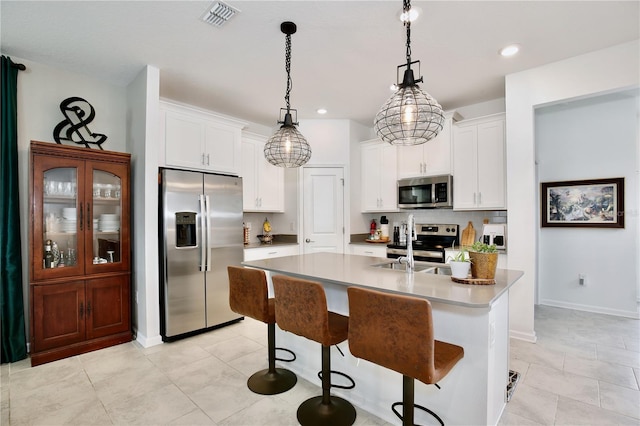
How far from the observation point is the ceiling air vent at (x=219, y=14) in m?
2.23

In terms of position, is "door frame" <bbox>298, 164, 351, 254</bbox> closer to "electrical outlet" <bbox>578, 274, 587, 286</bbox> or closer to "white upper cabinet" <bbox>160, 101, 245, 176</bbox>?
"white upper cabinet" <bbox>160, 101, 245, 176</bbox>

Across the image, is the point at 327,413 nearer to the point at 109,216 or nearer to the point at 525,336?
the point at 525,336

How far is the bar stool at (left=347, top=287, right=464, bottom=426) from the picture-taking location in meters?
1.36

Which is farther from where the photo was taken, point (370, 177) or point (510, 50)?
point (370, 177)

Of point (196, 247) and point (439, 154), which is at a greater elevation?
point (439, 154)

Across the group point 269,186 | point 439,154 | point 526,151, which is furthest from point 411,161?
point 269,186

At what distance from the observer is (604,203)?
4012 mm

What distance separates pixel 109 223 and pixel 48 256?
55 centimetres

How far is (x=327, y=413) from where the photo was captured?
6.56 ft

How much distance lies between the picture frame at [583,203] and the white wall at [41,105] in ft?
18.7

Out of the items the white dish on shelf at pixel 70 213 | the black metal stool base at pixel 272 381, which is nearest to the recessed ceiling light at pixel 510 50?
the black metal stool base at pixel 272 381

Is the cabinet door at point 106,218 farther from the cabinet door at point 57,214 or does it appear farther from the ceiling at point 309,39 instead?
the ceiling at point 309,39

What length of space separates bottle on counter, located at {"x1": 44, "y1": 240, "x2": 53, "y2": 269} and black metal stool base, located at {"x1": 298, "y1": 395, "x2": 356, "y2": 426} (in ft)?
8.44

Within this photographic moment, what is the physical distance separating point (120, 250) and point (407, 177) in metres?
3.67
